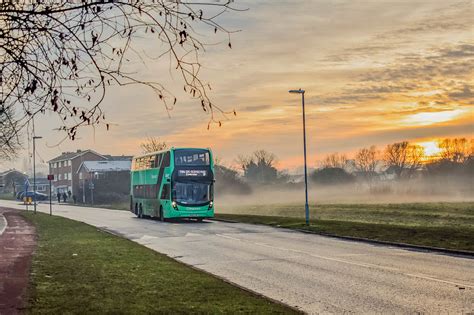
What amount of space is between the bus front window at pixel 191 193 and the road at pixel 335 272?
10.3 m

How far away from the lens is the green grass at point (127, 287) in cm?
984

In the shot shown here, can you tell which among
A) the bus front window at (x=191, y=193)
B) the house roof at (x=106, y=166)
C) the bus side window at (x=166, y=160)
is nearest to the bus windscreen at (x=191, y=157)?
the bus side window at (x=166, y=160)

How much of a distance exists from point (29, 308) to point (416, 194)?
274ft

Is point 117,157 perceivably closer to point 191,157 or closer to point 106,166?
point 106,166

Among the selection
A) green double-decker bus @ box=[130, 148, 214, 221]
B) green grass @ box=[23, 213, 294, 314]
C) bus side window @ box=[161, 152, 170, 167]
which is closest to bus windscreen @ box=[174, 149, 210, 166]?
green double-decker bus @ box=[130, 148, 214, 221]

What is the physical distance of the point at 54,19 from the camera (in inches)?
254

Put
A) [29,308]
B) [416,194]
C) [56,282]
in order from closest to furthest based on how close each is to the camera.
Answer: [29,308] < [56,282] < [416,194]

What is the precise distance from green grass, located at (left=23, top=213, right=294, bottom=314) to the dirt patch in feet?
0.71

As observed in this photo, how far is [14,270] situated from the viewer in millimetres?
14508

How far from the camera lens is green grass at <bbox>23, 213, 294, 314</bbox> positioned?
984cm

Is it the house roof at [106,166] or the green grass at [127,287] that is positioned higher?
the house roof at [106,166]

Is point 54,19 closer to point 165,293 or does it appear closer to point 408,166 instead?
point 165,293

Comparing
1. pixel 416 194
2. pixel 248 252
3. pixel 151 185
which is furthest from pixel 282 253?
pixel 416 194

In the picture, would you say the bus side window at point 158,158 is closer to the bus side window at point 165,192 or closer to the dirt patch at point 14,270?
the bus side window at point 165,192
